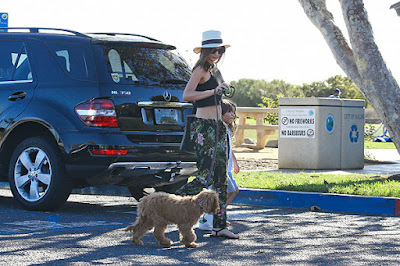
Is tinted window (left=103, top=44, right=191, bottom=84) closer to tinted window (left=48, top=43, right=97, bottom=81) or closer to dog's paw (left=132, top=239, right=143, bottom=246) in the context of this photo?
tinted window (left=48, top=43, right=97, bottom=81)

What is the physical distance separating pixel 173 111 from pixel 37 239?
2407mm

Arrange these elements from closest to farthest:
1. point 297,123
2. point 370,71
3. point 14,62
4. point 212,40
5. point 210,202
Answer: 1. point 210,202
2. point 212,40
3. point 14,62
4. point 370,71
5. point 297,123

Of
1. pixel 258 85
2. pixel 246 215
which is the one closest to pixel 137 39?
pixel 246 215

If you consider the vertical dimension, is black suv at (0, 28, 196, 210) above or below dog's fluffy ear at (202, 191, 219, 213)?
above

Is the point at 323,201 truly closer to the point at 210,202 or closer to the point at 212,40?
the point at 210,202

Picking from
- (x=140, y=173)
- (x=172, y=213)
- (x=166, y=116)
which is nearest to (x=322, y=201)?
(x=166, y=116)

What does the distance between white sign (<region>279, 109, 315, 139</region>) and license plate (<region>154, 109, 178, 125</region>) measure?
6.61 m

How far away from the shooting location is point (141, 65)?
813 cm

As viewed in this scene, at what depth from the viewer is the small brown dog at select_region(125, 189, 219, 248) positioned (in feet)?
20.1

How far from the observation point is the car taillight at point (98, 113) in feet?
25.2

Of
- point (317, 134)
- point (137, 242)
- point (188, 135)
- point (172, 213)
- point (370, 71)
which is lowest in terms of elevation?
point (137, 242)

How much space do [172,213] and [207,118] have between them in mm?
920

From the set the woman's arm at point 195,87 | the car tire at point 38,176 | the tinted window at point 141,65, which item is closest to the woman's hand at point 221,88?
the woman's arm at point 195,87

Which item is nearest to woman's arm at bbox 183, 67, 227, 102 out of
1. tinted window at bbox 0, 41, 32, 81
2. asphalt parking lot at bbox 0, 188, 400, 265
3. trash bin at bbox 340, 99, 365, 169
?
asphalt parking lot at bbox 0, 188, 400, 265
